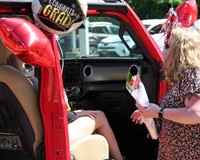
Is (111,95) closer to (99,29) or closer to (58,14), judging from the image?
(58,14)

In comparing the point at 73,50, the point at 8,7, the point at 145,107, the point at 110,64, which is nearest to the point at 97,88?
the point at 110,64

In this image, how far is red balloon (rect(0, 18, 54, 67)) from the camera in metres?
2.29

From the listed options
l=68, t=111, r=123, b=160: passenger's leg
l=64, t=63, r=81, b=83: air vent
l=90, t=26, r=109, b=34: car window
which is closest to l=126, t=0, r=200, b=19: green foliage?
Result: l=90, t=26, r=109, b=34: car window

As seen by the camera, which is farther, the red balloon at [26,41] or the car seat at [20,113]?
the car seat at [20,113]

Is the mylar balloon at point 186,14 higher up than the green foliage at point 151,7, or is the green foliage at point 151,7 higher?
the mylar balloon at point 186,14

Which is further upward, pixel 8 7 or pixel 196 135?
pixel 8 7

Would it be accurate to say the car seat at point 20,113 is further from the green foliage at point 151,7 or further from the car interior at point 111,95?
the green foliage at point 151,7

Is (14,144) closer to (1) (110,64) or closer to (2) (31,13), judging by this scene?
(2) (31,13)

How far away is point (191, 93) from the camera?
2.60 m

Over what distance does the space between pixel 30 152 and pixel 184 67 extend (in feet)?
3.50

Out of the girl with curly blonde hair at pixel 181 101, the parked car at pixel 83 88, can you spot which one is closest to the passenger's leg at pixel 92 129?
the parked car at pixel 83 88

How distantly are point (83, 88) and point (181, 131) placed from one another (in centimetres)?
141

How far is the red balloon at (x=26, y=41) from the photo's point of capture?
2.29 metres

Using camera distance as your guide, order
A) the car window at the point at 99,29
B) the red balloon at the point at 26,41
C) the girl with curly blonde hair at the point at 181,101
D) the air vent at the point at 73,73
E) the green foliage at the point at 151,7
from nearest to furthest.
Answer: the red balloon at the point at 26,41, the girl with curly blonde hair at the point at 181,101, the air vent at the point at 73,73, the car window at the point at 99,29, the green foliage at the point at 151,7
